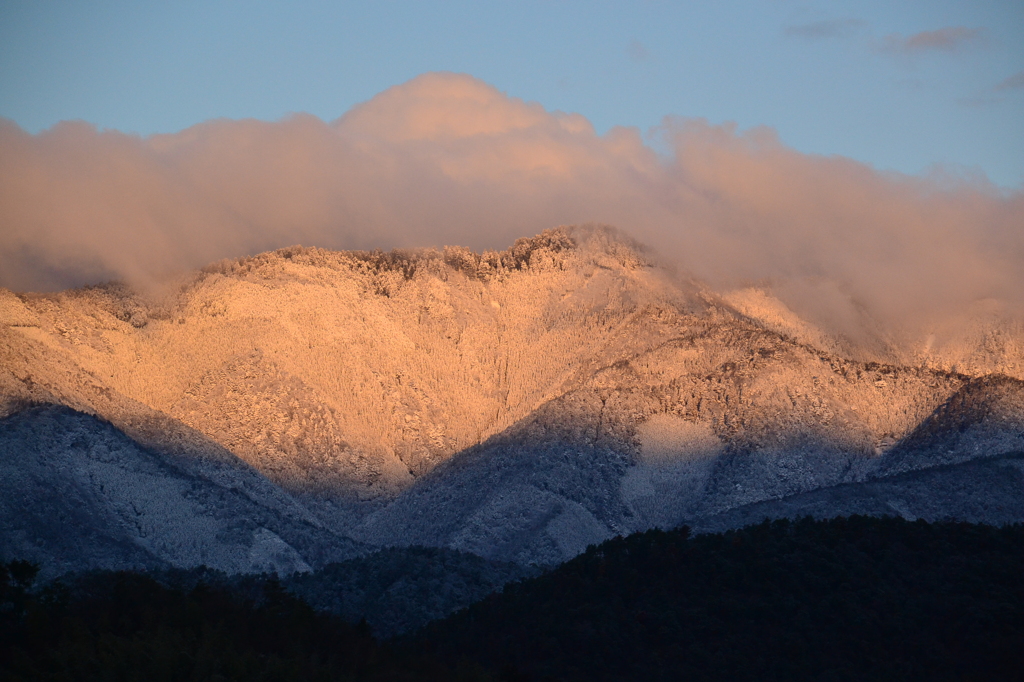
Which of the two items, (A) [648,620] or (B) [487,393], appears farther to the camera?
(B) [487,393]

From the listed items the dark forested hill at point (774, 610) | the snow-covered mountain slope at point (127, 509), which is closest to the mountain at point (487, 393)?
the snow-covered mountain slope at point (127, 509)

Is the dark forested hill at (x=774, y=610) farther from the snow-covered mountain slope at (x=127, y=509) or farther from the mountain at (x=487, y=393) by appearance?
the snow-covered mountain slope at (x=127, y=509)

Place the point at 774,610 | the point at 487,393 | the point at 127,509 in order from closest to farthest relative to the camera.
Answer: the point at 774,610 < the point at 127,509 < the point at 487,393

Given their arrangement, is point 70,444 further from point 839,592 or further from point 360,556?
point 839,592

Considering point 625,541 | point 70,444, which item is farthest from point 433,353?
point 625,541

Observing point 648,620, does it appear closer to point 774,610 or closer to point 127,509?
point 774,610

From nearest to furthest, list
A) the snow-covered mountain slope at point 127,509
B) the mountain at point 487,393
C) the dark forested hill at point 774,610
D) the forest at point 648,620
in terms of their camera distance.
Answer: the forest at point 648,620 < the dark forested hill at point 774,610 < the snow-covered mountain slope at point 127,509 < the mountain at point 487,393

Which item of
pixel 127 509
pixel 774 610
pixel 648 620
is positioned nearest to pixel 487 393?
pixel 127 509
